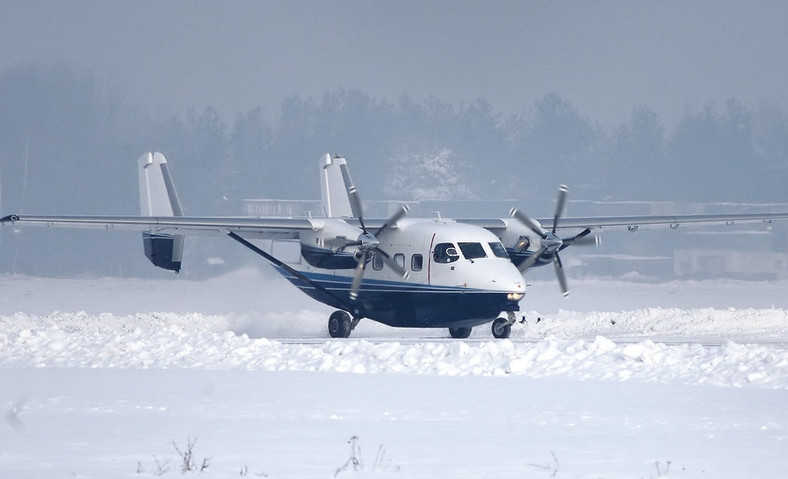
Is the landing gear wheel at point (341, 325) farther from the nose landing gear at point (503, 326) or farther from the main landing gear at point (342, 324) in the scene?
the nose landing gear at point (503, 326)

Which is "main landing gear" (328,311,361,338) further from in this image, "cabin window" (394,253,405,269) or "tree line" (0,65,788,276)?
"tree line" (0,65,788,276)

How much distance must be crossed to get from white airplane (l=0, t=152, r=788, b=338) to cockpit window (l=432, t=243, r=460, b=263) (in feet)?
0.07

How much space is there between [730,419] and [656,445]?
1.91 meters

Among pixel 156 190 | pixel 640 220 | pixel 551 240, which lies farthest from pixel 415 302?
pixel 156 190

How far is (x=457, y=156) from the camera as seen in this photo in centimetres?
7719

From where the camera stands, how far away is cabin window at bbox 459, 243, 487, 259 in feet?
83.7

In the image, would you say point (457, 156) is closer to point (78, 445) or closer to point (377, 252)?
point (377, 252)

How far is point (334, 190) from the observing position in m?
33.4

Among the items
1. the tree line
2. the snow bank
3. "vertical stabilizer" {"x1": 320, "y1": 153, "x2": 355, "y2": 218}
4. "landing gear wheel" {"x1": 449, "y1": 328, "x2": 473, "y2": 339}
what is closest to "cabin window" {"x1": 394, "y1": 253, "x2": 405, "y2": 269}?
"landing gear wheel" {"x1": 449, "y1": 328, "x2": 473, "y2": 339}

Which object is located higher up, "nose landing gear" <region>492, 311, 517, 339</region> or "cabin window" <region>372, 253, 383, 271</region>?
"cabin window" <region>372, 253, 383, 271</region>

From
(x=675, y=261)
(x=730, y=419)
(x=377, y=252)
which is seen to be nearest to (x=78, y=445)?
(x=730, y=419)

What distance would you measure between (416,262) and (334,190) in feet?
25.6

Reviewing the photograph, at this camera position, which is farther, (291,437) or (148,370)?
(148,370)

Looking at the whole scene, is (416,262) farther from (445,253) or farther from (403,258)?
(445,253)
